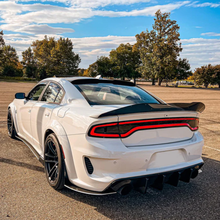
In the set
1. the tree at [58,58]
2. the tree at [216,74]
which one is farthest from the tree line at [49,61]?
the tree at [216,74]

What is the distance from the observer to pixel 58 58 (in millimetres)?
75562

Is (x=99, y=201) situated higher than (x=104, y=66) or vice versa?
(x=104, y=66)

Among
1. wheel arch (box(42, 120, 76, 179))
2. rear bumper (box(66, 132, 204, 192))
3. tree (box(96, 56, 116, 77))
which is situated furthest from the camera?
tree (box(96, 56, 116, 77))

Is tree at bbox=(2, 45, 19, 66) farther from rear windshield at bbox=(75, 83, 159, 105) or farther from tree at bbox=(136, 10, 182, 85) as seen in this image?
rear windshield at bbox=(75, 83, 159, 105)

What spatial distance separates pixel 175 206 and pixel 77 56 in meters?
82.6

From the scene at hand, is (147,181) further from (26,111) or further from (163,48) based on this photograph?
(163,48)

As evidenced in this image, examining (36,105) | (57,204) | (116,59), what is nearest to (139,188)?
(57,204)

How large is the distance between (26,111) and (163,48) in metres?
54.8

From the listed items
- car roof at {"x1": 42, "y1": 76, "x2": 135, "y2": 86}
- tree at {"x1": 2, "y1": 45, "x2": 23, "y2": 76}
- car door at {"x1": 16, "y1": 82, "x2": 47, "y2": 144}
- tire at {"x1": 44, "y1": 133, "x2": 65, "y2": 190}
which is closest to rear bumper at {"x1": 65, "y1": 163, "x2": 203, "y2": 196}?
tire at {"x1": 44, "y1": 133, "x2": 65, "y2": 190}

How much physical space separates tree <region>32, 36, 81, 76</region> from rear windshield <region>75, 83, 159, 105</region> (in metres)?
73.3

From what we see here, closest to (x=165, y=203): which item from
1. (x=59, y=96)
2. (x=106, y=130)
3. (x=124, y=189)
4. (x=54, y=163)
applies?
(x=124, y=189)

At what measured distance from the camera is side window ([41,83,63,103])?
3.61m

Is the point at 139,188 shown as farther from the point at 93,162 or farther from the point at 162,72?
the point at 162,72

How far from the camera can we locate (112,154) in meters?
2.52
